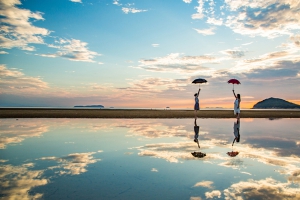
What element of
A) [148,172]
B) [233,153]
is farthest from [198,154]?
[148,172]

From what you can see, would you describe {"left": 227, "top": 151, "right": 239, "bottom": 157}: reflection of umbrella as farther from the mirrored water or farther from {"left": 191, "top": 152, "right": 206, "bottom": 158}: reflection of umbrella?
{"left": 191, "top": 152, "right": 206, "bottom": 158}: reflection of umbrella

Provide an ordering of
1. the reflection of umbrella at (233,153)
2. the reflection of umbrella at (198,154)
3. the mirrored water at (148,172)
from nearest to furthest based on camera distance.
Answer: the mirrored water at (148,172)
the reflection of umbrella at (198,154)
the reflection of umbrella at (233,153)

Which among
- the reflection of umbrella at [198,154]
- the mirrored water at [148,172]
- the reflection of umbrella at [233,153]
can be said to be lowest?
the mirrored water at [148,172]

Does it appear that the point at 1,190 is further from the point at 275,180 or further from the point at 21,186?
the point at 275,180

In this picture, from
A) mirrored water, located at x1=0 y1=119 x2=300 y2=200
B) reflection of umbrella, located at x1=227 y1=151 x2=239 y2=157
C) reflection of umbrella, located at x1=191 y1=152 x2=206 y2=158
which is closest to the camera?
mirrored water, located at x1=0 y1=119 x2=300 y2=200

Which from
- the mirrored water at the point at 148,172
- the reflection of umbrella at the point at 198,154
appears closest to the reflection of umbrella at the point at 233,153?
the mirrored water at the point at 148,172

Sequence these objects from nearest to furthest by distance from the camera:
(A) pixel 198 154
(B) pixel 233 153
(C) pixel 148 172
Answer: (C) pixel 148 172
(A) pixel 198 154
(B) pixel 233 153

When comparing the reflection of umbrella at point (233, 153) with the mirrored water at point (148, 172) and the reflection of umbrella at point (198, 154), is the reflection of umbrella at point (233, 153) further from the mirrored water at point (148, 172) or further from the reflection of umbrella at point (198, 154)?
the reflection of umbrella at point (198, 154)

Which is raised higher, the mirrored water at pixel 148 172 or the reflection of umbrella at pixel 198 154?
the reflection of umbrella at pixel 198 154

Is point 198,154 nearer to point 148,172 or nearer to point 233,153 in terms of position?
point 233,153

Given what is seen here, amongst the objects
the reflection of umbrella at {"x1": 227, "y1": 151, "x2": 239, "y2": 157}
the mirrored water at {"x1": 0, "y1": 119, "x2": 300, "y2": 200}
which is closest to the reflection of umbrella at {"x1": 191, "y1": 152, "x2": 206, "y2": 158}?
the mirrored water at {"x1": 0, "y1": 119, "x2": 300, "y2": 200}

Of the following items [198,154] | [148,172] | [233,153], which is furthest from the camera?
[233,153]

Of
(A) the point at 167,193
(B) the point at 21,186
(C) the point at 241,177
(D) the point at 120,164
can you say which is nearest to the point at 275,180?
(C) the point at 241,177

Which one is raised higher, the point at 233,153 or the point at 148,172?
the point at 233,153
